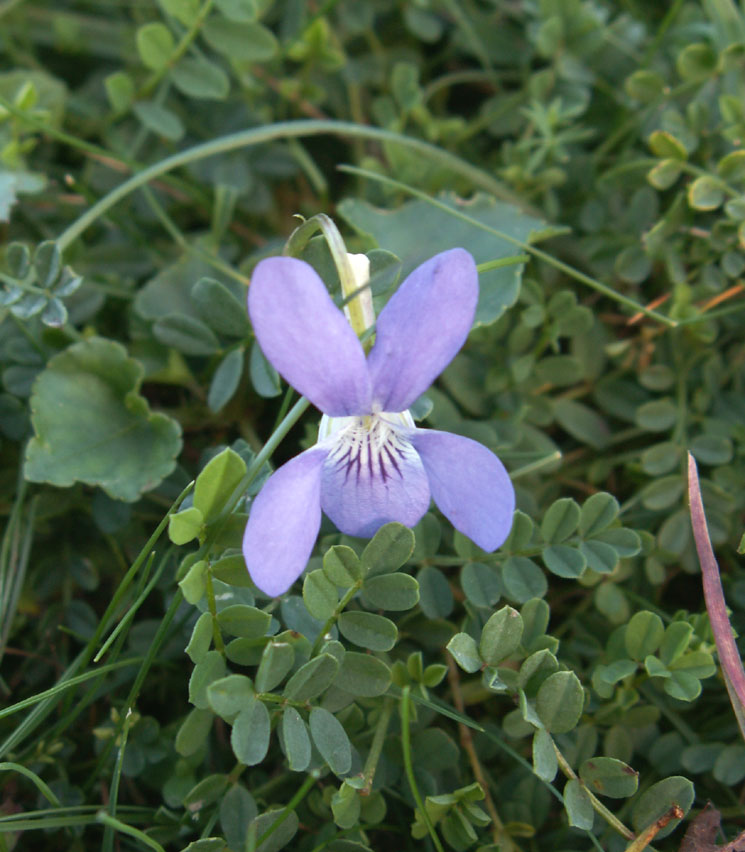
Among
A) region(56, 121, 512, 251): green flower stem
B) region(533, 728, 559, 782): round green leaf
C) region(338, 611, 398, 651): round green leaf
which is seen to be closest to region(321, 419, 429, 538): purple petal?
region(338, 611, 398, 651): round green leaf

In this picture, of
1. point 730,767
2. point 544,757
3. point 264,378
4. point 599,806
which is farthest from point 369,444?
point 730,767

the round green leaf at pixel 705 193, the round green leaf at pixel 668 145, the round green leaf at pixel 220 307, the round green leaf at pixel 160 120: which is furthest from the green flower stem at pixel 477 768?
the round green leaf at pixel 160 120

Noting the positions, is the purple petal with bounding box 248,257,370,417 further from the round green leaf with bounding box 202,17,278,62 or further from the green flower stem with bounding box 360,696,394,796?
the round green leaf with bounding box 202,17,278,62

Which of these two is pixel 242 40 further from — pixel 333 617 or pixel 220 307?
pixel 333 617

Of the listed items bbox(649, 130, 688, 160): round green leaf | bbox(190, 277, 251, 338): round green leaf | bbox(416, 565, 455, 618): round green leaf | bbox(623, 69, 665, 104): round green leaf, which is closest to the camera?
bbox(416, 565, 455, 618): round green leaf

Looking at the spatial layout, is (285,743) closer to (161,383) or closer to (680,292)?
(161,383)

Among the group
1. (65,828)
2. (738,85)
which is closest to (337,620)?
(65,828)
